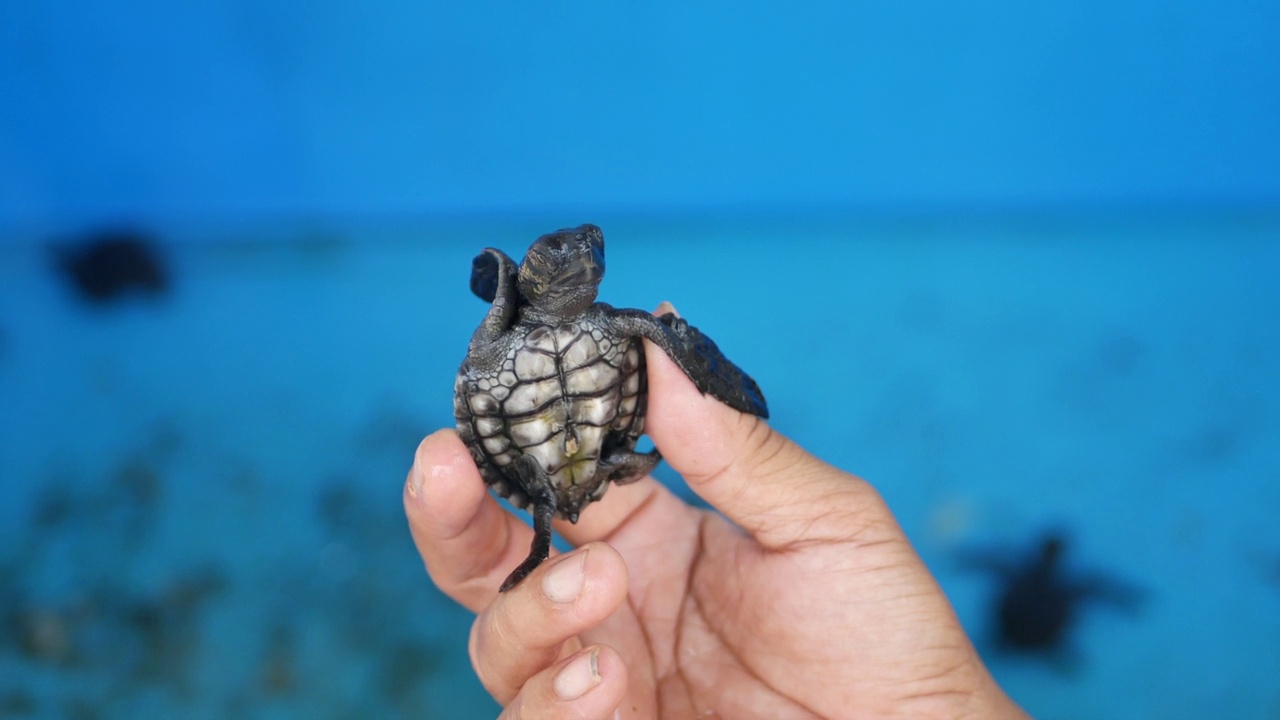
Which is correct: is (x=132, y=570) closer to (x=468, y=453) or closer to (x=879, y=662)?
(x=468, y=453)

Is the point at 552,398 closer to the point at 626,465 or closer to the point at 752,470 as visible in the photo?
the point at 626,465

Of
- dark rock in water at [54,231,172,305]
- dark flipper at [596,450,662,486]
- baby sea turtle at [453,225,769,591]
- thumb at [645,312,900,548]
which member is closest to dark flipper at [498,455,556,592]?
baby sea turtle at [453,225,769,591]

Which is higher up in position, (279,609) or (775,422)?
(775,422)

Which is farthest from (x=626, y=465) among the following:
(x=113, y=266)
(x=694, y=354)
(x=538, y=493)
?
(x=113, y=266)

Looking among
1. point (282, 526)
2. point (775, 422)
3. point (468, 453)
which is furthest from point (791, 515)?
point (282, 526)

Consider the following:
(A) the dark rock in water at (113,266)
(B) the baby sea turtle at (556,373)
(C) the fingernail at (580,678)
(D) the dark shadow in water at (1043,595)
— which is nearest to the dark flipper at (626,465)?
(B) the baby sea turtle at (556,373)

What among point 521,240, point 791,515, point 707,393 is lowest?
point 791,515
